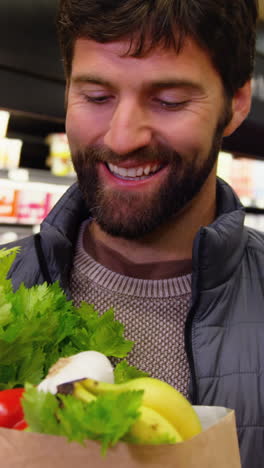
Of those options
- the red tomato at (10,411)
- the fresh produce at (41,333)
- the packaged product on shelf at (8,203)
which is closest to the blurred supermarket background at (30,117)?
the packaged product on shelf at (8,203)

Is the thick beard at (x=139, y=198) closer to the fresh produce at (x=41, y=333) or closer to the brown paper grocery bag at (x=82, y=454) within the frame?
the fresh produce at (x=41, y=333)

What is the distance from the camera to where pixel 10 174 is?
2.79 m

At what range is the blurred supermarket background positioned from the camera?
9.07ft

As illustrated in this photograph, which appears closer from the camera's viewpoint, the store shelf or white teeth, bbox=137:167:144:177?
white teeth, bbox=137:167:144:177

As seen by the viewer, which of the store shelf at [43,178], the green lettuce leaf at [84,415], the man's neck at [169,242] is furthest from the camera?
the store shelf at [43,178]

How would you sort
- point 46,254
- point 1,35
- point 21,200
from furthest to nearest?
point 21,200 → point 1,35 → point 46,254

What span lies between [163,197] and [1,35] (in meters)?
2.04

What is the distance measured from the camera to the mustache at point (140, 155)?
40.3 inches

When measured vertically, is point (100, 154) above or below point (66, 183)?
above

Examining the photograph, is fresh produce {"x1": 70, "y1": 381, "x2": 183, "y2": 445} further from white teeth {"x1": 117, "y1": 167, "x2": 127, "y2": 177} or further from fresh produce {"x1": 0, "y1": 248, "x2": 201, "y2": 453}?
white teeth {"x1": 117, "y1": 167, "x2": 127, "y2": 177}

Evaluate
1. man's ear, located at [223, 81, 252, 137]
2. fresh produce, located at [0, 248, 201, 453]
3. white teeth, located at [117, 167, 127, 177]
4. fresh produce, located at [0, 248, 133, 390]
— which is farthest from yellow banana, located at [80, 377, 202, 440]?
man's ear, located at [223, 81, 252, 137]

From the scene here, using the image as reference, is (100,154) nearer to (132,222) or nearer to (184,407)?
(132,222)

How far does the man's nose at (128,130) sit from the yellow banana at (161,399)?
0.58 m

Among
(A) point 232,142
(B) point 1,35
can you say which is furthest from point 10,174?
(A) point 232,142
